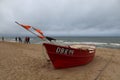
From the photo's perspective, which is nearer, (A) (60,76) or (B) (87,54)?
Answer: (A) (60,76)

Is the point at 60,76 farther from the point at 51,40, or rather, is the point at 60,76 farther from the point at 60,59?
the point at 51,40

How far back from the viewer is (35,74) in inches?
366

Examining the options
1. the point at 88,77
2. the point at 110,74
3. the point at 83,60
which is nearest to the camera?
the point at 88,77

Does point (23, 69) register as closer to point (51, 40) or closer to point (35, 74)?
point (35, 74)

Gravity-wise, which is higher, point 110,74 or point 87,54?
point 87,54

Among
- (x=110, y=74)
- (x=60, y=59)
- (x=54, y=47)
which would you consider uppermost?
(x=54, y=47)

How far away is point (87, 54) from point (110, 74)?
2712 mm

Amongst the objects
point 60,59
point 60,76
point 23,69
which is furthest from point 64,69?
point 23,69

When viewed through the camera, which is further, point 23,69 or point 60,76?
point 23,69

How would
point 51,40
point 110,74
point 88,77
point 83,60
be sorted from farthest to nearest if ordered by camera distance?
1. point 83,60
2. point 51,40
3. point 110,74
4. point 88,77

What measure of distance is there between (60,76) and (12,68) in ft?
9.47

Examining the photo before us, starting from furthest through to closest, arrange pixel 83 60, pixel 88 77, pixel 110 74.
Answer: pixel 83 60 < pixel 110 74 < pixel 88 77

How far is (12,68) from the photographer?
33.7 feet

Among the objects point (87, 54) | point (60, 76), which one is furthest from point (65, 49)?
point (87, 54)
